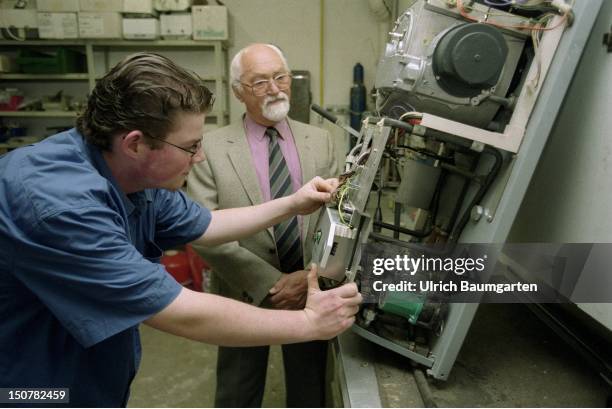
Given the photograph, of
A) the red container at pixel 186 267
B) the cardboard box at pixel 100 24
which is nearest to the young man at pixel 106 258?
the red container at pixel 186 267

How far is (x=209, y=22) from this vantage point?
281 cm

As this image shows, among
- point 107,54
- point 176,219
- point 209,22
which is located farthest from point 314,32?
point 176,219

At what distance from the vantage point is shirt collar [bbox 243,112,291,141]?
1.45 meters

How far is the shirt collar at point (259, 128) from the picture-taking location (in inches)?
57.1

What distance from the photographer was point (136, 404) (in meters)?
2.02

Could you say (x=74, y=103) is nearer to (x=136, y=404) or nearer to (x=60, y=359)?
(x=136, y=404)

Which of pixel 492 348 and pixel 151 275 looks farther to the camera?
pixel 492 348

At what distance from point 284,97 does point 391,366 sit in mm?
938

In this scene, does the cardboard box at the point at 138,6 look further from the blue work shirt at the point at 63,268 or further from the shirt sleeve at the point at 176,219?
the blue work shirt at the point at 63,268

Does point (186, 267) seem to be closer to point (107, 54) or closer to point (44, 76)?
point (44, 76)

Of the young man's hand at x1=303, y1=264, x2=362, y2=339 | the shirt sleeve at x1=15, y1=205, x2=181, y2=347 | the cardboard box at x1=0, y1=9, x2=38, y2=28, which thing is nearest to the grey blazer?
the young man's hand at x1=303, y1=264, x2=362, y2=339

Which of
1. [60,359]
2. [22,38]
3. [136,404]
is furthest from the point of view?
[22,38]

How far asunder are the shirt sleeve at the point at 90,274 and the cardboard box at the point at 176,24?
251 cm

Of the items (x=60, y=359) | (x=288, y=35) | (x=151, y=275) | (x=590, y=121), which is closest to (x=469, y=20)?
(x=590, y=121)
